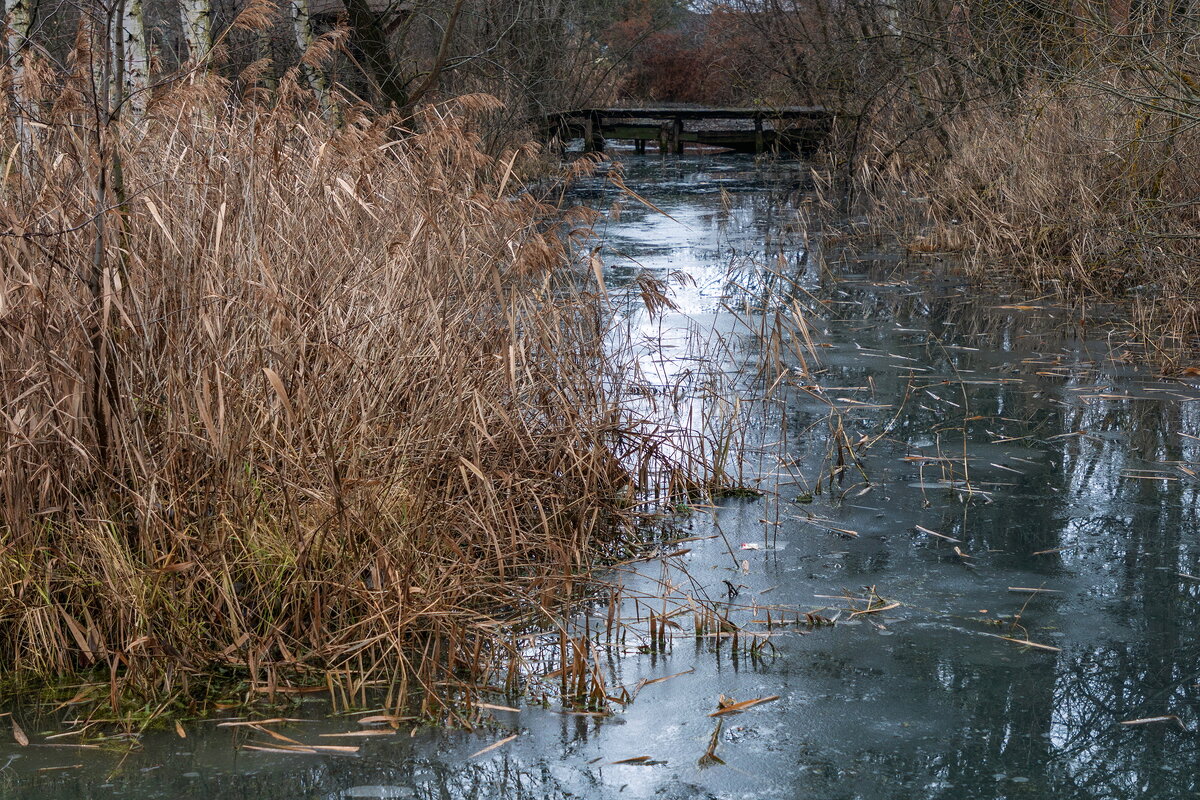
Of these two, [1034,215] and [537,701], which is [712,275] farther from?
[537,701]

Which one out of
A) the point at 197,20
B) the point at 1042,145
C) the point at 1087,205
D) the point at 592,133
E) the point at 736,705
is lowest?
the point at 736,705

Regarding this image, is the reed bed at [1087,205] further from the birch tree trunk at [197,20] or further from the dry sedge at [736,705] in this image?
the birch tree trunk at [197,20]

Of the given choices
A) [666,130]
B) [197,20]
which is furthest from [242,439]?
[666,130]

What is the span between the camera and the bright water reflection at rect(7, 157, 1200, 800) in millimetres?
2746

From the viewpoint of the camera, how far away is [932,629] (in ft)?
11.6

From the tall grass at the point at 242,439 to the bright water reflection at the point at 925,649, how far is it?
1.09 feet

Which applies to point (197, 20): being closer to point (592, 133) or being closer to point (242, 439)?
point (242, 439)

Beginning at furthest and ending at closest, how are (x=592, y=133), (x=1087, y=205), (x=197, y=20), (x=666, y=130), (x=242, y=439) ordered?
(x=666, y=130), (x=592, y=133), (x=197, y=20), (x=1087, y=205), (x=242, y=439)

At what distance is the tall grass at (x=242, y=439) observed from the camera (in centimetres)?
315

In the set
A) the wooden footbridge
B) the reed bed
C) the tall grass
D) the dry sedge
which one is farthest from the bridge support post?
the dry sedge

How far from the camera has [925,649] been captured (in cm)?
341

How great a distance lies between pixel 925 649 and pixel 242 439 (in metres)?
1.96

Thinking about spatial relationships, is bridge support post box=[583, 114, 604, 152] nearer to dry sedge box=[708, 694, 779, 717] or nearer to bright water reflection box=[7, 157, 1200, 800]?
bright water reflection box=[7, 157, 1200, 800]

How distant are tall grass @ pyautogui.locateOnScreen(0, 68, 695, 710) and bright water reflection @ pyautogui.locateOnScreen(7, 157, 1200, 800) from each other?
33 cm
